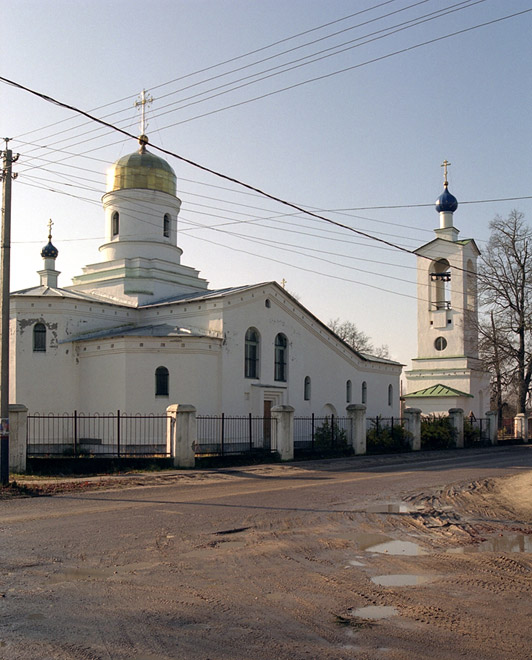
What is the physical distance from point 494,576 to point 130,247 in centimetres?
2884

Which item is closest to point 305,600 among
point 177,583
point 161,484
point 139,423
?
point 177,583

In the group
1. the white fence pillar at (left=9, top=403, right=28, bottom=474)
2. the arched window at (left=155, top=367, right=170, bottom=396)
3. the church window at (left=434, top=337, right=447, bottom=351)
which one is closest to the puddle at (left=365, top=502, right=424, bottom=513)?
the white fence pillar at (left=9, top=403, right=28, bottom=474)

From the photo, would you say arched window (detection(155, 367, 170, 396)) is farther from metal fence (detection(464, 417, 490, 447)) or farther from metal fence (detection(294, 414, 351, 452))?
metal fence (detection(464, 417, 490, 447))

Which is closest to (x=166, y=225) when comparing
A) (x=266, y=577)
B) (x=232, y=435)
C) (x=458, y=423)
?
(x=232, y=435)

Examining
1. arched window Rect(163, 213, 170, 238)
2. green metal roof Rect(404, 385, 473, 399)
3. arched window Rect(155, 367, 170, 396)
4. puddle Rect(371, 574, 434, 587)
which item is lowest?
puddle Rect(371, 574, 434, 587)

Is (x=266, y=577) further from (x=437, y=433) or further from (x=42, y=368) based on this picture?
(x=437, y=433)

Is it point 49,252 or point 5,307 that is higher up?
point 49,252

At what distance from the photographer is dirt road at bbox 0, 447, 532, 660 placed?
209 inches

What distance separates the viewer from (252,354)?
2992 centimetres

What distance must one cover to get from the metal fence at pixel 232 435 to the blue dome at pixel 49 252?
1467 cm

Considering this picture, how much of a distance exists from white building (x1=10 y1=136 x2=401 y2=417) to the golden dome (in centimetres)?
5

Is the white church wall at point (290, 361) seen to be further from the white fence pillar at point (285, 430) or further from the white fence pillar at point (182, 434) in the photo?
the white fence pillar at point (182, 434)

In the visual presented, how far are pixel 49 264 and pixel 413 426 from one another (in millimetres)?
20187

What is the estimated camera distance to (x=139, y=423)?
26.2 meters
